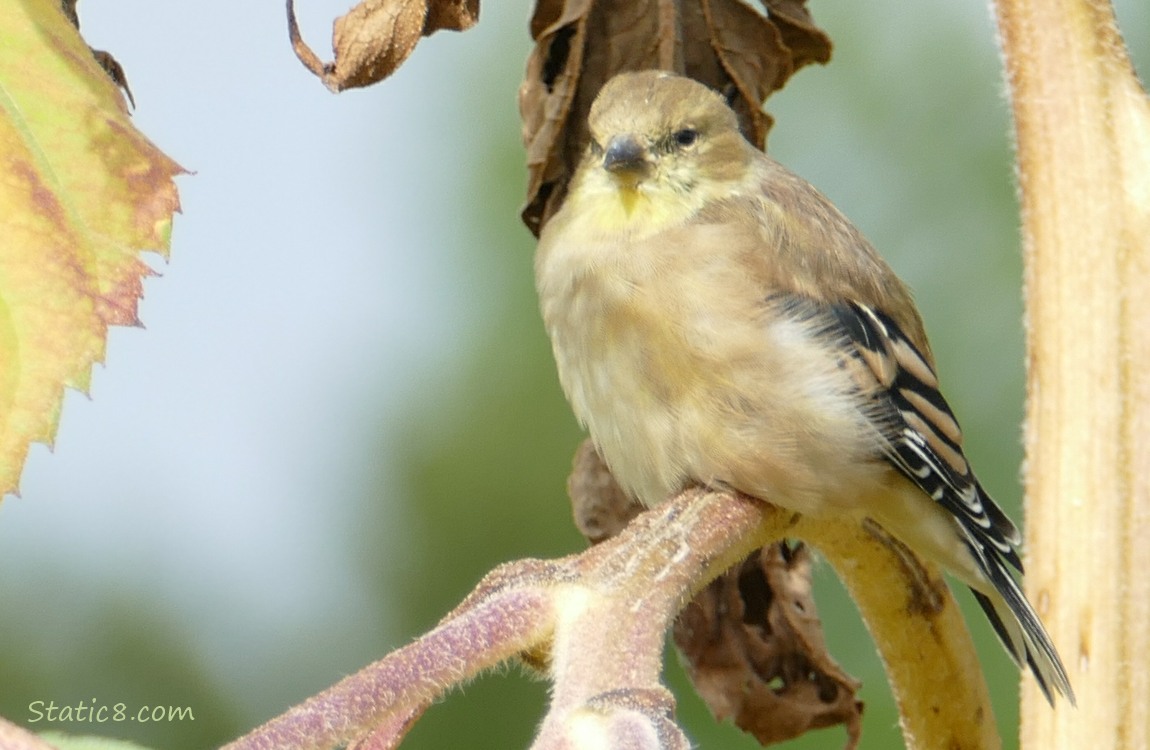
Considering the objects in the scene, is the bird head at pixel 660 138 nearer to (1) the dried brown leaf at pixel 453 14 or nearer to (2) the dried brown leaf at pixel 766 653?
(1) the dried brown leaf at pixel 453 14

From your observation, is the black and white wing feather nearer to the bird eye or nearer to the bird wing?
the bird wing

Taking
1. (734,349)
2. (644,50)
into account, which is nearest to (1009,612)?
(734,349)

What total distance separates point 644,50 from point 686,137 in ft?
1.08

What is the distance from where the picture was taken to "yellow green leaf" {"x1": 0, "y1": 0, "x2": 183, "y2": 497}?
1.00 metres

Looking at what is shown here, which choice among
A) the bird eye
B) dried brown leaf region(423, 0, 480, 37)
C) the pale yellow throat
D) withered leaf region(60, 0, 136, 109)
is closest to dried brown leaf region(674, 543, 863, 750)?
the pale yellow throat

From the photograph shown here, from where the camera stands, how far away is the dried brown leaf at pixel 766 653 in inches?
82.4

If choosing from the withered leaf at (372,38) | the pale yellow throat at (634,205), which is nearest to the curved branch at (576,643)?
the withered leaf at (372,38)

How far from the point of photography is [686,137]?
2389mm

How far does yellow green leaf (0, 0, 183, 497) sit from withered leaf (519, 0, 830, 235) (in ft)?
3.30

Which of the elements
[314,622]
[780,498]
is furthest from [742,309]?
[314,622]

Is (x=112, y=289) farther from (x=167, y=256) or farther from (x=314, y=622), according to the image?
(x=314, y=622)

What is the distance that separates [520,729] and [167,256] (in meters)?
2.50

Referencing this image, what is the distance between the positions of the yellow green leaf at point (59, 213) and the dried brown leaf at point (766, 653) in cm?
122

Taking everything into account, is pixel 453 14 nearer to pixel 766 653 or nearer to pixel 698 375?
pixel 698 375
